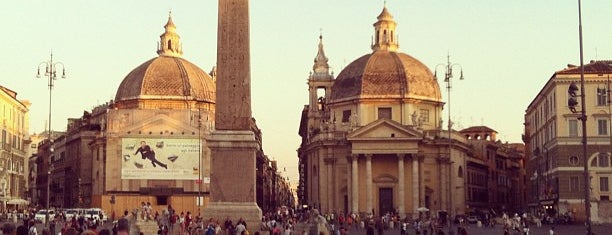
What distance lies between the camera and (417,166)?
7375 centimetres

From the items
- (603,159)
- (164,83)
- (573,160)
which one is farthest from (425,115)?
(164,83)

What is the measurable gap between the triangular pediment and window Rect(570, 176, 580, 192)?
47.0ft

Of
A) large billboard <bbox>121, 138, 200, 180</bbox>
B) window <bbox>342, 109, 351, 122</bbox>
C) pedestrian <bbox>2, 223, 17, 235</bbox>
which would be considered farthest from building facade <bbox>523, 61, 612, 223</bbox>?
pedestrian <bbox>2, 223, 17, 235</bbox>

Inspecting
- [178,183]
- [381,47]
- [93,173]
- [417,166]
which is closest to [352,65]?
[381,47]

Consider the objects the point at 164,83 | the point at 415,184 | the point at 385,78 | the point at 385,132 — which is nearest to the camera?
the point at 385,132

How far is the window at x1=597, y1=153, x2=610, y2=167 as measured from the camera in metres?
60.8

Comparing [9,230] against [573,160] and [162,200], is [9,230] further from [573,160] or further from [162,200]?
[162,200]

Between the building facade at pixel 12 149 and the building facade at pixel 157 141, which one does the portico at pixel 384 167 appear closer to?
the building facade at pixel 157 141

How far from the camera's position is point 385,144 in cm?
7312

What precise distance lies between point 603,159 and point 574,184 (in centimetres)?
234

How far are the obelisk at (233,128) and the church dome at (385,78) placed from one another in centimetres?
4518

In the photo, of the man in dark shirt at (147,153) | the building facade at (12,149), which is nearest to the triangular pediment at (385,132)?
the man in dark shirt at (147,153)

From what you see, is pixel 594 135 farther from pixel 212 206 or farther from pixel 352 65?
pixel 212 206

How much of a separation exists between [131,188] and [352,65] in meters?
20.7
